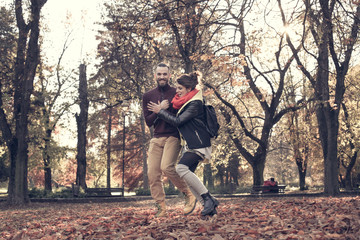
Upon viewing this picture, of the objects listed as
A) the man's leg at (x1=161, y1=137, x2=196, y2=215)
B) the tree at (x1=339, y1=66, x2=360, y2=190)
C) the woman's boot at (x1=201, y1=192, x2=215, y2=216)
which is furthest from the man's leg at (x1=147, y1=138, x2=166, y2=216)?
the tree at (x1=339, y1=66, x2=360, y2=190)

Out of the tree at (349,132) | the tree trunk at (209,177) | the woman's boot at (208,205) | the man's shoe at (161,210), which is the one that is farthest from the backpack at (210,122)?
the tree trunk at (209,177)

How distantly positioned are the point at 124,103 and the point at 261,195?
29.7 feet

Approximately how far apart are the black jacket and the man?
1.92ft

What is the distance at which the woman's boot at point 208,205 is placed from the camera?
215 inches

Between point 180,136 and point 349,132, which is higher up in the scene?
point 349,132

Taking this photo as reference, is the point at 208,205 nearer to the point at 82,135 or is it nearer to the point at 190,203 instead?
the point at 190,203

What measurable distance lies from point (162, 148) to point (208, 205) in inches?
51.9

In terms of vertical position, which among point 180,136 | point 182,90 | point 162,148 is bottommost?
point 162,148

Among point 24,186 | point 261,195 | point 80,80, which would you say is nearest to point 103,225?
point 24,186

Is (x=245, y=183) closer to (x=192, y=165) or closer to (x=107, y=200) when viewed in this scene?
(x=107, y=200)

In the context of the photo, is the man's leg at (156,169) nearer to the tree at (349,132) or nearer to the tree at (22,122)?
the tree at (22,122)

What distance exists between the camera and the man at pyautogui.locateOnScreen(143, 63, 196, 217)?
620cm

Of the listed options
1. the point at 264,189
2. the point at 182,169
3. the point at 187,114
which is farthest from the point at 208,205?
the point at 264,189

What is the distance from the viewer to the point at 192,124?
5.66 metres
